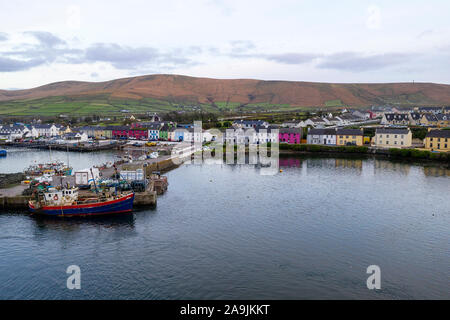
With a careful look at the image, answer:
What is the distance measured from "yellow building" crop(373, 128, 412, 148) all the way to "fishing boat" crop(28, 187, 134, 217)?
4600 cm

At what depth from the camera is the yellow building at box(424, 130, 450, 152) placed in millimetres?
52781

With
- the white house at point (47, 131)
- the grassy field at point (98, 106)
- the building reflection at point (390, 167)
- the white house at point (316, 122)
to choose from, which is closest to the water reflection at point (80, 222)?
the building reflection at point (390, 167)

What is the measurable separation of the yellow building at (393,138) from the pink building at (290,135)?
1280cm

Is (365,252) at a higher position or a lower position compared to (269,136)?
lower

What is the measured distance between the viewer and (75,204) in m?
26.8

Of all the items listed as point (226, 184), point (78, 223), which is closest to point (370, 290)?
point (78, 223)

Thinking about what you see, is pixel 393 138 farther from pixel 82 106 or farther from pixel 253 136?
pixel 82 106

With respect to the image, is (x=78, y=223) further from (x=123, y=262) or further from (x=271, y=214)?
(x=271, y=214)

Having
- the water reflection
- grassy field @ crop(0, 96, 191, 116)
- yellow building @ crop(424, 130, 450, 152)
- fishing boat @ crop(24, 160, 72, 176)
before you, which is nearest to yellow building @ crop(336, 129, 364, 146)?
yellow building @ crop(424, 130, 450, 152)

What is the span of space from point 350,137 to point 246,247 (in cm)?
4598
